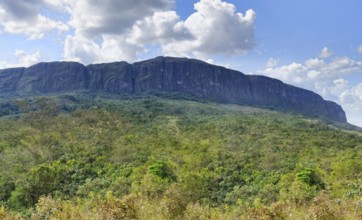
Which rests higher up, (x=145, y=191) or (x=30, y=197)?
(x=145, y=191)

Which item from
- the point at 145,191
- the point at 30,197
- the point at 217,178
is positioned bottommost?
the point at 30,197

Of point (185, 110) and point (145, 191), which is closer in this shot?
point (145, 191)

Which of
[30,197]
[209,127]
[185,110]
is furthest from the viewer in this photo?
[185,110]

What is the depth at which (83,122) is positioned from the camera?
282 ft

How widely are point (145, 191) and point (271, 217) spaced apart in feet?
14.7

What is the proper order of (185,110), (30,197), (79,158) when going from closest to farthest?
1. (30,197)
2. (79,158)
3. (185,110)

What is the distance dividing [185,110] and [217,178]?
11725 cm

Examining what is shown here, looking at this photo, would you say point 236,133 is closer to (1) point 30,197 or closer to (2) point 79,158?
(2) point 79,158

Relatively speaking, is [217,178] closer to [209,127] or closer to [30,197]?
[30,197]

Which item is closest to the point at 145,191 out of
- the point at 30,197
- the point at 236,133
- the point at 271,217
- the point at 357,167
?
the point at 271,217

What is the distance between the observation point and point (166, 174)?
1008 inches

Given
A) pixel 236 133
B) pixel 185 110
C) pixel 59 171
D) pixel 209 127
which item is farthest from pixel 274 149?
pixel 185 110

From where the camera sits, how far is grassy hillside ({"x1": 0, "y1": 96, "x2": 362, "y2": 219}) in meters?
8.51

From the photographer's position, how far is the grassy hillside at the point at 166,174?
851 centimetres
